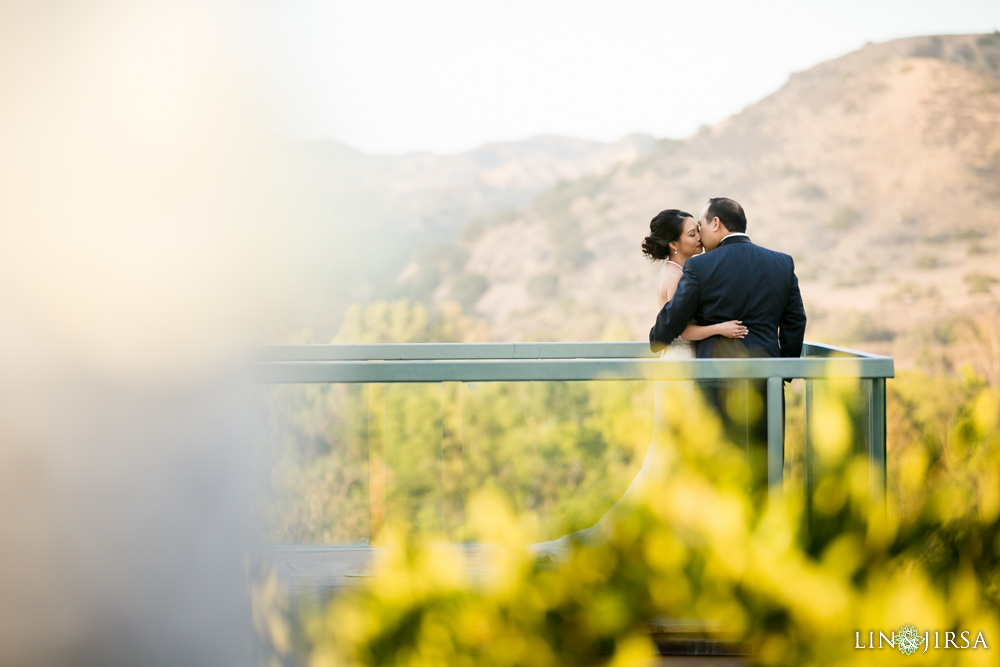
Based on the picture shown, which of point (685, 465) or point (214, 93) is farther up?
point (214, 93)

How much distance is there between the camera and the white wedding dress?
174 cm

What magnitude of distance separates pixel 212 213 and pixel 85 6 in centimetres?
75

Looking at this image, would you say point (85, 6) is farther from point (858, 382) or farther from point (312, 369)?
point (858, 382)

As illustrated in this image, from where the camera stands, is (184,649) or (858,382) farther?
(858,382)

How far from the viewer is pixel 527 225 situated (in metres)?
40.0

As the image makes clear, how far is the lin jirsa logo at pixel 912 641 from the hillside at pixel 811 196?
1338 inches

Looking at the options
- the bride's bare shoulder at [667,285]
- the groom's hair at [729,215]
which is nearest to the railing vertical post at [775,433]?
the groom's hair at [729,215]

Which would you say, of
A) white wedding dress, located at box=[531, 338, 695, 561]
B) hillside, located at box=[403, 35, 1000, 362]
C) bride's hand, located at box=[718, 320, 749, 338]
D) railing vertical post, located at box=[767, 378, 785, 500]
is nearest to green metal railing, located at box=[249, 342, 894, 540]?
railing vertical post, located at box=[767, 378, 785, 500]

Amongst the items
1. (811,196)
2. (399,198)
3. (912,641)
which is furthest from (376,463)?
(811,196)

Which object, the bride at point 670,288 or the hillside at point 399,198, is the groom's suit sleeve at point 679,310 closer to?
the bride at point 670,288

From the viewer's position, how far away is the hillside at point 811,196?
34781 millimetres

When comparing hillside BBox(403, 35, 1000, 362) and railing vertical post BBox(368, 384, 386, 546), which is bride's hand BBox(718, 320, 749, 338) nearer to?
railing vertical post BBox(368, 384, 386, 546)

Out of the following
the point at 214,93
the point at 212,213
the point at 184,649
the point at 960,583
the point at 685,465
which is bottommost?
the point at 184,649

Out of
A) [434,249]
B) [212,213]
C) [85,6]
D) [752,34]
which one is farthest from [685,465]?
[434,249]
